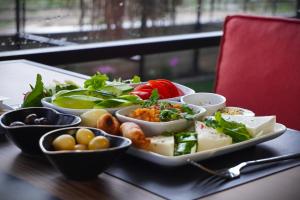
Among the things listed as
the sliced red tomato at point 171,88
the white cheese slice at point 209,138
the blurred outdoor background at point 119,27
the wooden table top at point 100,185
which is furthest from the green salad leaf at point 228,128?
the blurred outdoor background at point 119,27

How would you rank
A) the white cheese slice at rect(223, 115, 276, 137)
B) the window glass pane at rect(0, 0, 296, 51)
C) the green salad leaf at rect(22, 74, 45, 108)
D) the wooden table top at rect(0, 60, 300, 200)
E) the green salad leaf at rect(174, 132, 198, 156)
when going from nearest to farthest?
the wooden table top at rect(0, 60, 300, 200) → the green salad leaf at rect(174, 132, 198, 156) → the white cheese slice at rect(223, 115, 276, 137) → the green salad leaf at rect(22, 74, 45, 108) → the window glass pane at rect(0, 0, 296, 51)

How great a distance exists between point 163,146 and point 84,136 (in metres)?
0.15

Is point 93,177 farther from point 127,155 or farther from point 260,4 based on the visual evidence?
point 260,4

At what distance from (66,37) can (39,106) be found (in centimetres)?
138

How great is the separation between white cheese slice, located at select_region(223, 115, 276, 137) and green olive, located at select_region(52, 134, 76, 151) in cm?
35

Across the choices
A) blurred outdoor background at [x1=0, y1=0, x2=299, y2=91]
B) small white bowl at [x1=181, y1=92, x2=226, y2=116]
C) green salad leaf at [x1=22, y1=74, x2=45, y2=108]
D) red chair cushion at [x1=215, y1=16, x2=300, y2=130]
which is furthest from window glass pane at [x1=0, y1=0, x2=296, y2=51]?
small white bowl at [x1=181, y1=92, x2=226, y2=116]

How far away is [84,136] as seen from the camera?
1.00 m

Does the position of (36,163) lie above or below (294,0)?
below

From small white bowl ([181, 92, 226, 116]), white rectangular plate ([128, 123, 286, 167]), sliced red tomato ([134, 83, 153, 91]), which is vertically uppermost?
sliced red tomato ([134, 83, 153, 91])

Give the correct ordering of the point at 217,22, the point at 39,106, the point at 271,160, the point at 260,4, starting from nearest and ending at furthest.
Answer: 1. the point at 271,160
2. the point at 39,106
3. the point at 217,22
4. the point at 260,4

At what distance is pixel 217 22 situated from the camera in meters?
3.73

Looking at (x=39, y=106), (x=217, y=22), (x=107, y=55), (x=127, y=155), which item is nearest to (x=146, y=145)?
(x=127, y=155)

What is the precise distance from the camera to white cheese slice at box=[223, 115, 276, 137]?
3.80 ft

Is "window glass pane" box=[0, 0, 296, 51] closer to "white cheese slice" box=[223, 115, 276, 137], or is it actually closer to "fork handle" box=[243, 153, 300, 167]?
"white cheese slice" box=[223, 115, 276, 137]
